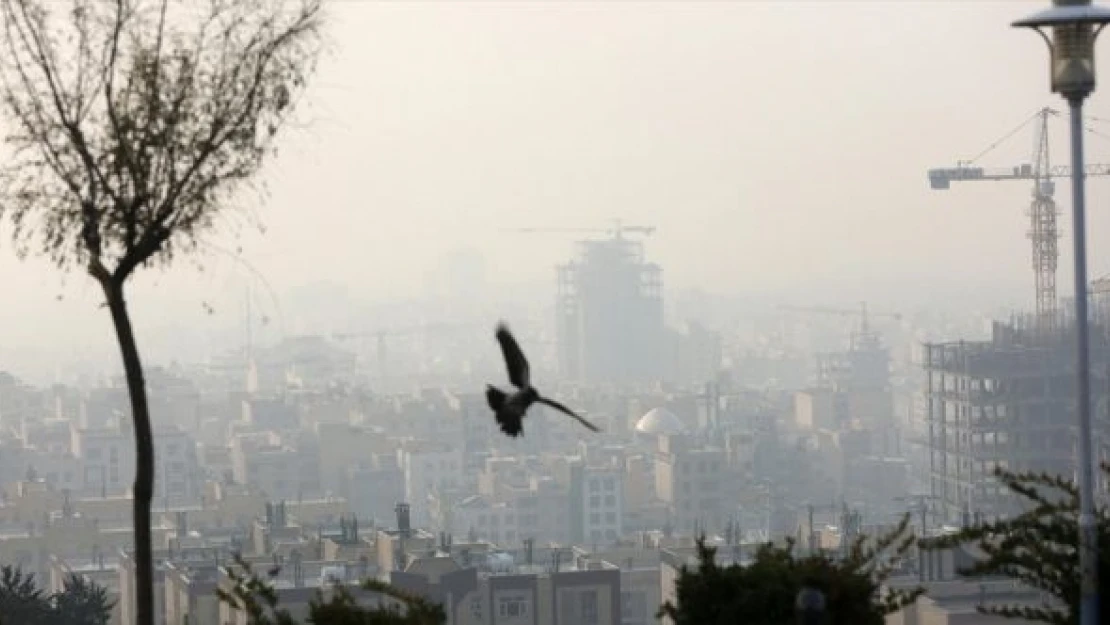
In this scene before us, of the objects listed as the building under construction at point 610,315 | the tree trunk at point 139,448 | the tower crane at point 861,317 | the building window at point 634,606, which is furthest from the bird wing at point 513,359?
the building under construction at point 610,315

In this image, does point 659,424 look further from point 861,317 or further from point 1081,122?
point 1081,122

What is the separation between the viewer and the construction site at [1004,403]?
6331 cm

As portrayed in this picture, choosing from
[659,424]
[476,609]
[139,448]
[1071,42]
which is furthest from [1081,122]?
[659,424]

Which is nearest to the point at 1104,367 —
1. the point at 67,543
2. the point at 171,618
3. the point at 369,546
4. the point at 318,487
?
the point at 318,487

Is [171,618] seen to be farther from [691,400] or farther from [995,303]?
[995,303]

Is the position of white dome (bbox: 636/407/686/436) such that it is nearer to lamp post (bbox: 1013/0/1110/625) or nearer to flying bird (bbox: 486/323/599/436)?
lamp post (bbox: 1013/0/1110/625)

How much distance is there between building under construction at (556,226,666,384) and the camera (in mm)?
116375

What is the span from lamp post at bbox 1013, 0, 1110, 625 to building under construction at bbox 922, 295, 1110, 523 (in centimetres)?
5568

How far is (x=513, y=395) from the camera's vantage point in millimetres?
4977

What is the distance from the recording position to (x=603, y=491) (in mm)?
65062

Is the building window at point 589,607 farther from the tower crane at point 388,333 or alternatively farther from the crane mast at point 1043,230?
the tower crane at point 388,333

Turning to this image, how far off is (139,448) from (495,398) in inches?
47.1

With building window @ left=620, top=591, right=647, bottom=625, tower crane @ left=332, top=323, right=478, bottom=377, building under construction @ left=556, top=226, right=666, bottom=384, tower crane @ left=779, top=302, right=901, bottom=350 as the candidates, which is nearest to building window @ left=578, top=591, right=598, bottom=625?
building window @ left=620, top=591, right=647, bottom=625

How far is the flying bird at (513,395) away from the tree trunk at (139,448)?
108 cm
